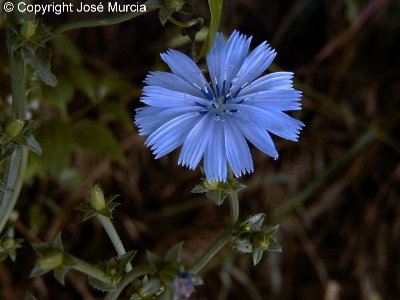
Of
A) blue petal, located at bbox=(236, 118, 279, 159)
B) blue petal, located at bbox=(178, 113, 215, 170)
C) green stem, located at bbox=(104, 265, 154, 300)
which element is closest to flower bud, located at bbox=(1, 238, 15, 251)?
green stem, located at bbox=(104, 265, 154, 300)

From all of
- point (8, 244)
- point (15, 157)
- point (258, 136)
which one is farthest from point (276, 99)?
point (8, 244)

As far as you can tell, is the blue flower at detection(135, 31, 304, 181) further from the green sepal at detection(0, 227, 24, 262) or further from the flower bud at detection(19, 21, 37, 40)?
the green sepal at detection(0, 227, 24, 262)

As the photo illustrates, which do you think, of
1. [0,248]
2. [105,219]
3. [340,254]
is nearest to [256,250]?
[105,219]

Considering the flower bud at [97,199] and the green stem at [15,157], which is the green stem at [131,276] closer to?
the flower bud at [97,199]

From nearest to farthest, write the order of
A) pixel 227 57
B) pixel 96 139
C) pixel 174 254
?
1. pixel 174 254
2. pixel 227 57
3. pixel 96 139

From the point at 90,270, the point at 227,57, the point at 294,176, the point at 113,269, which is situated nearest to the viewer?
the point at 90,270

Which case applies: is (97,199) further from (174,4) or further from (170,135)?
(174,4)

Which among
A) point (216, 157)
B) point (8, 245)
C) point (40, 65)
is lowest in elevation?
point (8, 245)
